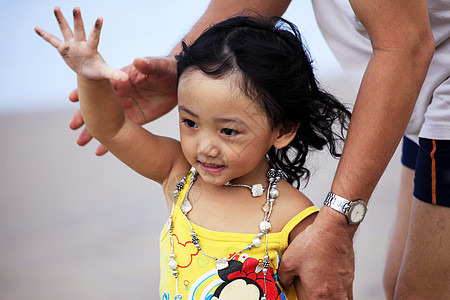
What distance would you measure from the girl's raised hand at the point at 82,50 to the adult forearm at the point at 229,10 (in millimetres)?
502

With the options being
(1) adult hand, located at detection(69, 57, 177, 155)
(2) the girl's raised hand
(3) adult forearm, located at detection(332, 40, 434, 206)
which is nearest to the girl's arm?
(2) the girl's raised hand

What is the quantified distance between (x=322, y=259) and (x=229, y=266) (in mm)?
234

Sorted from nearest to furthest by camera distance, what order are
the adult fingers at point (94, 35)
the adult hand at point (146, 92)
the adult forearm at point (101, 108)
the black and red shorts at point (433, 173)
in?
the adult fingers at point (94, 35), the adult forearm at point (101, 108), the black and red shorts at point (433, 173), the adult hand at point (146, 92)

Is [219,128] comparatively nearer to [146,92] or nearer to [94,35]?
[94,35]

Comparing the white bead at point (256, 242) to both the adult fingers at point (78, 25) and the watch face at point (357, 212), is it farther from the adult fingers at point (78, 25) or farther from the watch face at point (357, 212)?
the adult fingers at point (78, 25)

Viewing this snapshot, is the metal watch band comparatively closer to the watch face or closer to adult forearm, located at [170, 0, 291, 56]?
the watch face

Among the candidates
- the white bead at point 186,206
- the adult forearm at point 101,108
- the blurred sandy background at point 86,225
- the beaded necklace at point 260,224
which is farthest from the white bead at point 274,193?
the blurred sandy background at point 86,225

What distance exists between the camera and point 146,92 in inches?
73.8

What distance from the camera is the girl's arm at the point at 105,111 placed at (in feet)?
4.57

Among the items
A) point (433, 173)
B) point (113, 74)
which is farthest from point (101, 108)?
point (433, 173)

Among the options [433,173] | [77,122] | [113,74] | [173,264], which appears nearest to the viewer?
[113,74]

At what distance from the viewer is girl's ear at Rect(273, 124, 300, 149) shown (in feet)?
4.97

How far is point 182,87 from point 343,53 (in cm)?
77

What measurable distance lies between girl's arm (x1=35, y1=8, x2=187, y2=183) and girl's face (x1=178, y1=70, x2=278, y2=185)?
0.17 m
